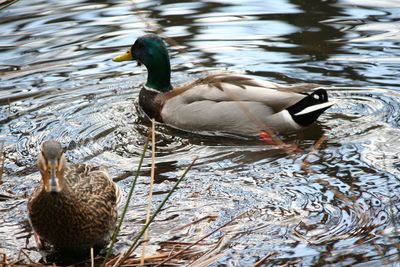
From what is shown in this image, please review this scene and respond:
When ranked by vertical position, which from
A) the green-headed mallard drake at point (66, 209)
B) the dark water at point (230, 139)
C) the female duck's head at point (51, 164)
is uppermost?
the female duck's head at point (51, 164)

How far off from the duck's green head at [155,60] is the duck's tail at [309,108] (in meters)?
1.60

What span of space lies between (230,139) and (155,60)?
1.51 meters

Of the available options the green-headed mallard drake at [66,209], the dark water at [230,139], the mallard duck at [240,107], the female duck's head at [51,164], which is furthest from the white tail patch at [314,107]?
the female duck's head at [51,164]

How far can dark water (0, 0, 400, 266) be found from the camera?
524 cm

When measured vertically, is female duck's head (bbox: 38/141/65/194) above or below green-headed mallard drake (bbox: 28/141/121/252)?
above

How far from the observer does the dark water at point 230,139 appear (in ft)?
17.2

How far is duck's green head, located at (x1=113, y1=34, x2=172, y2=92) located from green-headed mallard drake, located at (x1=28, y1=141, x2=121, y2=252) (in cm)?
342

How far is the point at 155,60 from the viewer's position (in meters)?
8.49

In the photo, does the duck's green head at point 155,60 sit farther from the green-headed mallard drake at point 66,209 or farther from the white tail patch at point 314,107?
the green-headed mallard drake at point 66,209

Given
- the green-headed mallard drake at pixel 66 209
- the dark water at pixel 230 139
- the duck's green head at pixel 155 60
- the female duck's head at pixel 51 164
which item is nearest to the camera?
the female duck's head at pixel 51 164

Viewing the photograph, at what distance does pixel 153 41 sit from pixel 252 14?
2.86m

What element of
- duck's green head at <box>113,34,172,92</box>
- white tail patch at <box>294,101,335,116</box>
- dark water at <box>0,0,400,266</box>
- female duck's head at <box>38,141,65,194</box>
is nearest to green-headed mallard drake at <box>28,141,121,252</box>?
female duck's head at <box>38,141,65,194</box>

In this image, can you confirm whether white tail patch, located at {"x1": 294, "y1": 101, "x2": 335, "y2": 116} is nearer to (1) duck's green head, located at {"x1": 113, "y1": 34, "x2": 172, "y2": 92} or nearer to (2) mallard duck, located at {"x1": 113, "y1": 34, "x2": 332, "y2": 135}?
(2) mallard duck, located at {"x1": 113, "y1": 34, "x2": 332, "y2": 135}

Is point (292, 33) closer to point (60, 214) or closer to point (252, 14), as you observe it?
point (252, 14)
